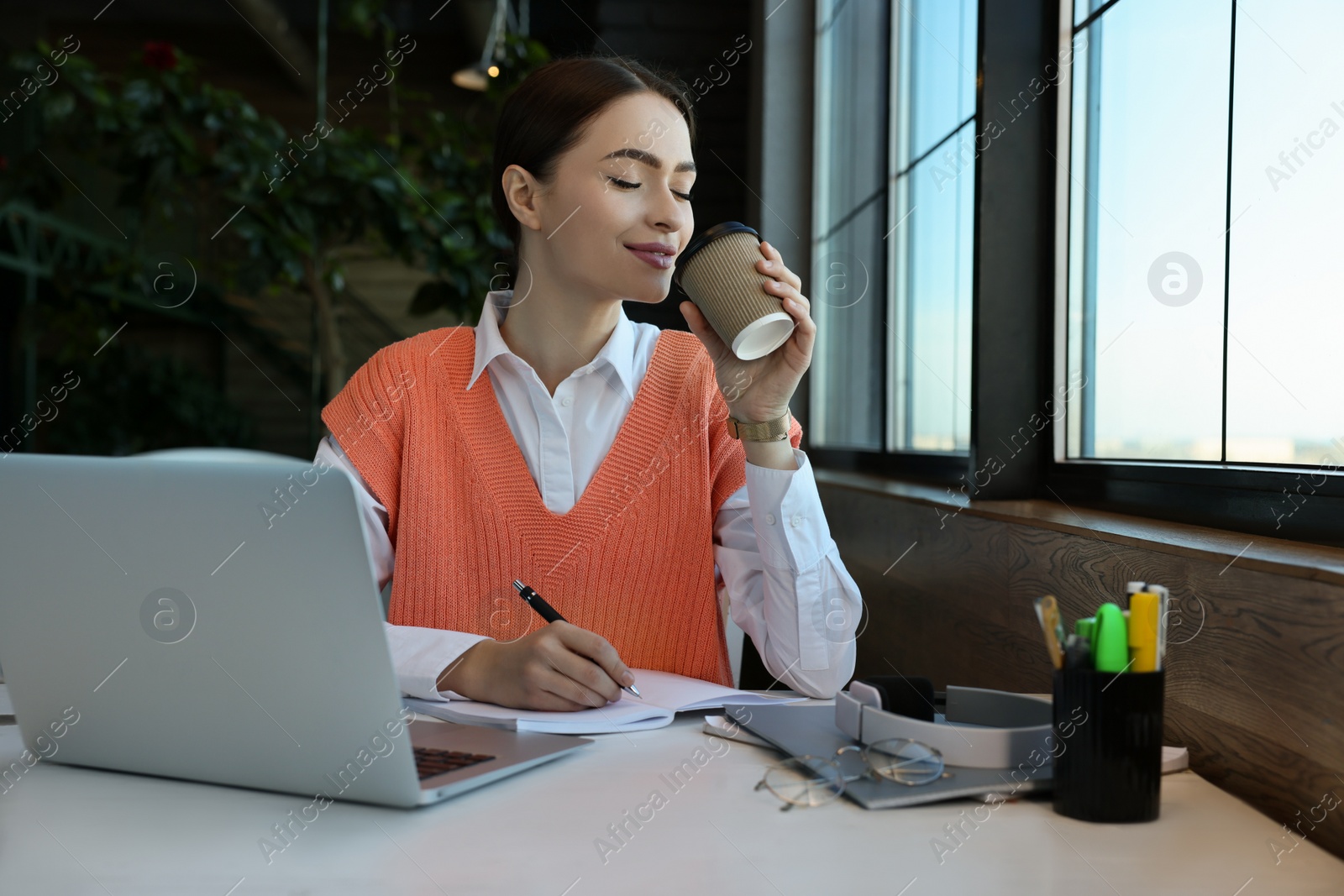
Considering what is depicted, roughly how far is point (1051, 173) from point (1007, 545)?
0.60 meters

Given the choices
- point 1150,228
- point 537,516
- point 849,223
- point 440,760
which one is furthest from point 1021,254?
point 849,223

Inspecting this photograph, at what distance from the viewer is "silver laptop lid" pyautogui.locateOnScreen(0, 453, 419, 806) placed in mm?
707

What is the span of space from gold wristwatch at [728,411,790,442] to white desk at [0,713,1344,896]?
50 cm

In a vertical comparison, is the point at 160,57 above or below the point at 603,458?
above

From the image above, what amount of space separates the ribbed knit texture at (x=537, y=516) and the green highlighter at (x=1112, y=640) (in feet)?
2.42

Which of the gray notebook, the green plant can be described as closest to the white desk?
the gray notebook

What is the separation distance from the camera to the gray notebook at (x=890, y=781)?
0.78 m

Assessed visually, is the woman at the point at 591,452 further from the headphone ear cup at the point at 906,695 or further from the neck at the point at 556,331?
the headphone ear cup at the point at 906,695

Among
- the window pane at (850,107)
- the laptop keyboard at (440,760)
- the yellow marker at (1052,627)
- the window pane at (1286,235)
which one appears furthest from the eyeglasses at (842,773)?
the window pane at (850,107)

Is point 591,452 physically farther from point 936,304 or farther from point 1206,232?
point 936,304

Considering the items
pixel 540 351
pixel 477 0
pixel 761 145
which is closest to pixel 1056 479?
pixel 540 351

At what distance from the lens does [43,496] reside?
0.77m

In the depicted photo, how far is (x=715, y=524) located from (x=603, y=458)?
0.18 m

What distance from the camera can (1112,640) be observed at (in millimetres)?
745
